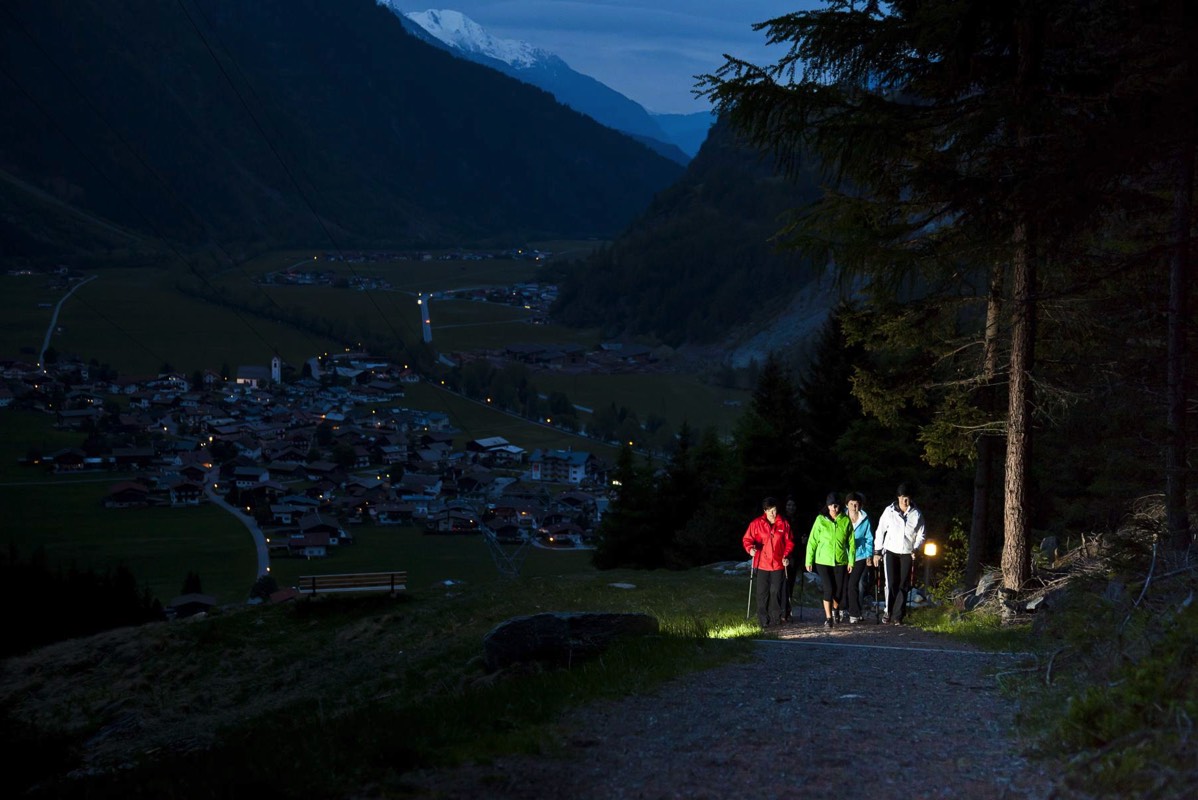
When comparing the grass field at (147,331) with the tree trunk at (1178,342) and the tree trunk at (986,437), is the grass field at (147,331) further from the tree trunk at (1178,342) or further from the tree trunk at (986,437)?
the tree trunk at (1178,342)

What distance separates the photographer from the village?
76188mm

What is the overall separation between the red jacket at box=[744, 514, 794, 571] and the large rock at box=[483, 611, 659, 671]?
10.4ft

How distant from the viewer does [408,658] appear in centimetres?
1666

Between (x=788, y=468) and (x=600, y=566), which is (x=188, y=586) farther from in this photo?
(x=788, y=468)

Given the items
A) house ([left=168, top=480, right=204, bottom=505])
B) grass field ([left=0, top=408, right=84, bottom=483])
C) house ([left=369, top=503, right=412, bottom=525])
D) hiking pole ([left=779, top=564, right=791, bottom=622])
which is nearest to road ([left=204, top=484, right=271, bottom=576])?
house ([left=168, top=480, right=204, bottom=505])

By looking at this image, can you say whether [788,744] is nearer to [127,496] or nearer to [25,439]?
[127,496]

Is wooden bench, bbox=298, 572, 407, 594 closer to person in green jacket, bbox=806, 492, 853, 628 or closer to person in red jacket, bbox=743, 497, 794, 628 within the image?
person in red jacket, bbox=743, 497, 794, 628

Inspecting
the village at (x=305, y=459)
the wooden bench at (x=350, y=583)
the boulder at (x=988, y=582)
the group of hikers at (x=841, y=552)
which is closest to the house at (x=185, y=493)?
the village at (x=305, y=459)

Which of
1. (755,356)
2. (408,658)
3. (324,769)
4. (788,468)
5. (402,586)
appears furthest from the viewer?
(755,356)

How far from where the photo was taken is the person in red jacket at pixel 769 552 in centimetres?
1374

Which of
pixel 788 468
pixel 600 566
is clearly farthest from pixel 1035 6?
pixel 600 566

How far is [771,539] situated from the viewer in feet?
45.2

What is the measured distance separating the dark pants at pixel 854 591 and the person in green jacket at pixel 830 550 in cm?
10

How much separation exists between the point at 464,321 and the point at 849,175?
613ft
